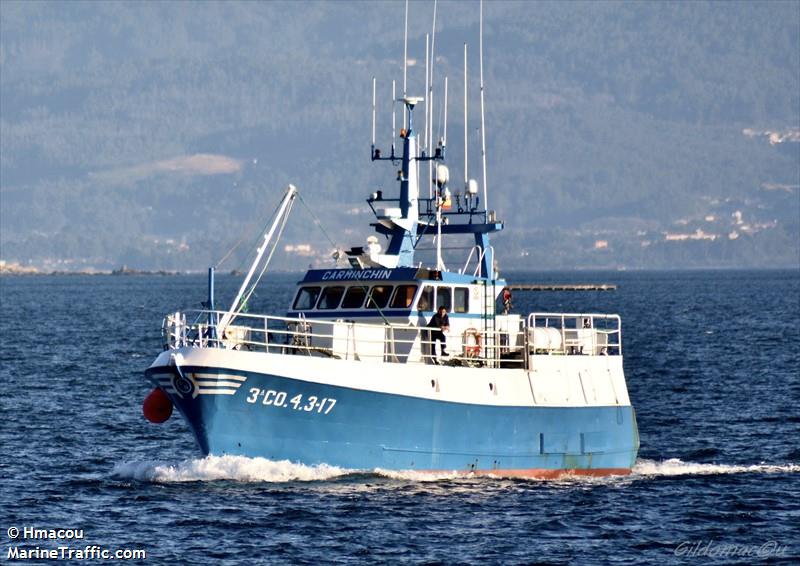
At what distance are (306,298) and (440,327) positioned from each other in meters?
3.66

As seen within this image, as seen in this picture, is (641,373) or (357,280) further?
(641,373)

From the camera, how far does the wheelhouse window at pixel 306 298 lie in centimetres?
3641

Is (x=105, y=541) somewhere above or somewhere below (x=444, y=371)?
below

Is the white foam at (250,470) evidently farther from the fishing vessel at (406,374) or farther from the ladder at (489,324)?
the ladder at (489,324)

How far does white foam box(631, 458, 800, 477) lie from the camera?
37.9m

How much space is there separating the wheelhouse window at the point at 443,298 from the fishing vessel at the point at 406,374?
0.03 meters

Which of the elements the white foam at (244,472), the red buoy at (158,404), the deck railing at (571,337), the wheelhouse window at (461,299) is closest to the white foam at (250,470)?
the white foam at (244,472)

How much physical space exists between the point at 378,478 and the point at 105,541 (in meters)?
5.99

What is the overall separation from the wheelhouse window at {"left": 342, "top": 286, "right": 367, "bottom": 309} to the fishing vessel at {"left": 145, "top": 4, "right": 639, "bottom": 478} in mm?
31

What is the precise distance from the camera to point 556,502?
1300 inches

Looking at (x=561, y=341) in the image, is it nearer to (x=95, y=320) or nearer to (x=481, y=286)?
(x=481, y=286)

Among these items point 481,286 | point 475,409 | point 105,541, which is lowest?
point 105,541

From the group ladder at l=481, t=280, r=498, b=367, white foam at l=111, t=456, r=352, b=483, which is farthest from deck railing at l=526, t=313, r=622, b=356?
white foam at l=111, t=456, r=352, b=483

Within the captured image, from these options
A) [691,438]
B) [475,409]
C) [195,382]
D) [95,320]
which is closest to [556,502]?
[475,409]
